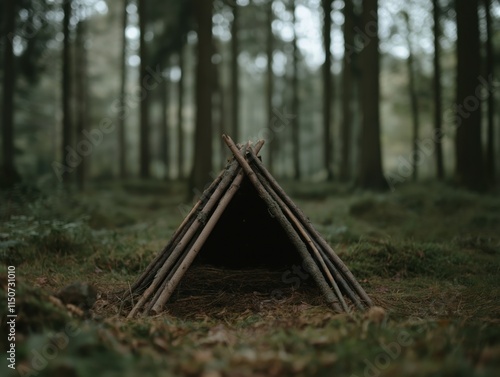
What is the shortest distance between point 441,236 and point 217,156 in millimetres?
36084

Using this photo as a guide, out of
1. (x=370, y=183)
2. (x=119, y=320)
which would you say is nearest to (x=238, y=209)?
(x=119, y=320)

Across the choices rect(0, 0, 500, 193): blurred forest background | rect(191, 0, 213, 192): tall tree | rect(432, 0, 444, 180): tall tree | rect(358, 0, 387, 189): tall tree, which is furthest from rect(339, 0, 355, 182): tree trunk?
rect(191, 0, 213, 192): tall tree

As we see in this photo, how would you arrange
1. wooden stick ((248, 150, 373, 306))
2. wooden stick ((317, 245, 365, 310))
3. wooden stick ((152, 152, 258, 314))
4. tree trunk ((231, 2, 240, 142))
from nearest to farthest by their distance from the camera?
wooden stick ((152, 152, 258, 314))
wooden stick ((317, 245, 365, 310))
wooden stick ((248, 150, 373, 306))
tree trunk ((231, 2, 240, 142))

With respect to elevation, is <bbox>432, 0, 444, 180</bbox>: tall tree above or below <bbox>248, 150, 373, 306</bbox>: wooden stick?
above

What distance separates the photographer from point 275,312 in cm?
429

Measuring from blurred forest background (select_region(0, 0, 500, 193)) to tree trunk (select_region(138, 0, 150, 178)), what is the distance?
0.05 m

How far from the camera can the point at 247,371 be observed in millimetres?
2420

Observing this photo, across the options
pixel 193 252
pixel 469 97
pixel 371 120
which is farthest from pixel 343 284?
pixel 469 97

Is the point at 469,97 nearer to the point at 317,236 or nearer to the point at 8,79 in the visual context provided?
the point at 317,236

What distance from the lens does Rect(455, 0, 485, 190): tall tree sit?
11016mm

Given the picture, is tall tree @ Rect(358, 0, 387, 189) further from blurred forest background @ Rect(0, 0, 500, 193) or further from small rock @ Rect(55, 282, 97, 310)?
small rock @ Rect(55, 282, 97, 310)

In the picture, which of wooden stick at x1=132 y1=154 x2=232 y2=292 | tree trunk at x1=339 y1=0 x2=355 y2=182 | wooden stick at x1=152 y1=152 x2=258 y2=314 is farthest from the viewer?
tree trunk at x1=339 y1=0 x2=355 y2=182

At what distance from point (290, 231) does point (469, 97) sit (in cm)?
868

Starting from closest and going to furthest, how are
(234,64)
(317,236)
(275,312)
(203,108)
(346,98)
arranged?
(275,312)
(317,236)
(203,108)
(346,98)
(234,64)
